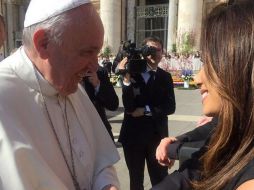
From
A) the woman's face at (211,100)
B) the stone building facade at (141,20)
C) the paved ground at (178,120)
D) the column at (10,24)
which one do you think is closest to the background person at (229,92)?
the woman's face at (211,100)

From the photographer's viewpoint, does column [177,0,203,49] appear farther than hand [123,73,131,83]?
Yes

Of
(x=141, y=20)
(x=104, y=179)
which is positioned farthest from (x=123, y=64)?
(x=141, y=20)

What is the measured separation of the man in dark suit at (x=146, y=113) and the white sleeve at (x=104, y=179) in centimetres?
187

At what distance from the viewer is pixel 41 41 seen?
1.54 meters

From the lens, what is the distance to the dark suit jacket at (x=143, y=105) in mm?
3691

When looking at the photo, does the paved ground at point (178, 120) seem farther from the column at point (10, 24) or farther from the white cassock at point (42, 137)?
the column at point (10, 24)

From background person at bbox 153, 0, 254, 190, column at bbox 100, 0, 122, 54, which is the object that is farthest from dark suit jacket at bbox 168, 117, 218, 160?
column at bbox 100, 0, 122, 54

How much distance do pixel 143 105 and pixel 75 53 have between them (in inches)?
87.2

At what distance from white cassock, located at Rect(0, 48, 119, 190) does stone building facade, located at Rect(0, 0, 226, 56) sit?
1714cm

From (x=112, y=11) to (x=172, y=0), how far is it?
3.83m

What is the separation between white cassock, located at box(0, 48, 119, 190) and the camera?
1406mm

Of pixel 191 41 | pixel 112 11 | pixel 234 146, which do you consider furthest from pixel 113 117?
pixel 112 11

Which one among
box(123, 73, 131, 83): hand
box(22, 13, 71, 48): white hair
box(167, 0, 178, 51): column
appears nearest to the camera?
box(22, 13, 71, 48): white hair

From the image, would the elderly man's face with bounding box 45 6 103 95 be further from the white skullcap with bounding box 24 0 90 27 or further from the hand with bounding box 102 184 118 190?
the hand with bounding box 102 184 118 190
